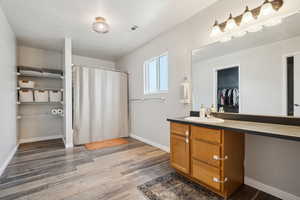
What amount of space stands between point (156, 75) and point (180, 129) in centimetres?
168

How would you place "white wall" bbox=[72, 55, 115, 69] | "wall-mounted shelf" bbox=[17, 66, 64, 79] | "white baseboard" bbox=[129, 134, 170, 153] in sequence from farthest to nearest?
"white wall" bbox=[72, 55, 115, 69] → "wall-mounted shelf" bbox=[17, 66, 64, 79] → "white baseboard" bbox=[129, 134, 170, 153]

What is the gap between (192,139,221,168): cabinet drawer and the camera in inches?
54.4

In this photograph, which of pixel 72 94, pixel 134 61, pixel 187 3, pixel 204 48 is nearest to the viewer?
pixel 187 3

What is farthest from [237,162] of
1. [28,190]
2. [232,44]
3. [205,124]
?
[28,190]

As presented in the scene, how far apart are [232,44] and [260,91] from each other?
685mm

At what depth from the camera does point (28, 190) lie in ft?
5.08

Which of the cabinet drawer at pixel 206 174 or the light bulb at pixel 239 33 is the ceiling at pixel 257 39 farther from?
the cabinet drawer at pixel 206 174

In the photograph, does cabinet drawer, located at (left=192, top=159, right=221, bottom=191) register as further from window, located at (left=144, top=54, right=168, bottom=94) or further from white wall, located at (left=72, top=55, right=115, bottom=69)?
white wall, located at (left=72, top=55, right=115, bottom=69)

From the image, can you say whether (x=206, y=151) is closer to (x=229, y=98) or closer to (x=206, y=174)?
(x=206, y=174)

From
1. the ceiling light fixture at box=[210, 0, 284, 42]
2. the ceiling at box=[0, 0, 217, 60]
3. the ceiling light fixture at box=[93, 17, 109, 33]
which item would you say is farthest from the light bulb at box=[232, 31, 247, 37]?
the ceiling light fixture at box=[93, 17, 109, 33]

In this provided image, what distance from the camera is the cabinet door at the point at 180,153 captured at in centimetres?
170

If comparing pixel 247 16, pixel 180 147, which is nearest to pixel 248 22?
pixel 247 16

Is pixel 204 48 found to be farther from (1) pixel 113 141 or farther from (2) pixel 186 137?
(1) pixel 113 141

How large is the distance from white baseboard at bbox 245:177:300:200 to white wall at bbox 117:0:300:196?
0.04m
